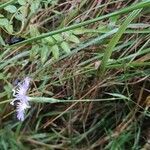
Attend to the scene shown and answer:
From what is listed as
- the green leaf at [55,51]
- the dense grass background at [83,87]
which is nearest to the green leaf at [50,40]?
the green leaf at [55,51]

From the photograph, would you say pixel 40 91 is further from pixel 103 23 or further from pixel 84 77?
pixel 103 23

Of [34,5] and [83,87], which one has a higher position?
[34,5]

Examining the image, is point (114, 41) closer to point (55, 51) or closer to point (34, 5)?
point (55, 51)

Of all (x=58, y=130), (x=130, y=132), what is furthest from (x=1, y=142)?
(x=130, y=132)

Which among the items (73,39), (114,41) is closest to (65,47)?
(73,39)

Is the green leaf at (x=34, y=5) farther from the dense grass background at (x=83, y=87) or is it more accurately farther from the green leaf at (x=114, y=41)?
the green leaf at (x=114, y=41)

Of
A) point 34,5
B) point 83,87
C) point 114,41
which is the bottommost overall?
point 83,87

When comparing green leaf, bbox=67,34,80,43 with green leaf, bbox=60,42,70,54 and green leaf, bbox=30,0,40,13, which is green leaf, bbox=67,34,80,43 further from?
green leaf, bbox=30,0,40,13

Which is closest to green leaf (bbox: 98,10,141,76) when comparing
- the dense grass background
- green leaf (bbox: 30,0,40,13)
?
the dense grass background
